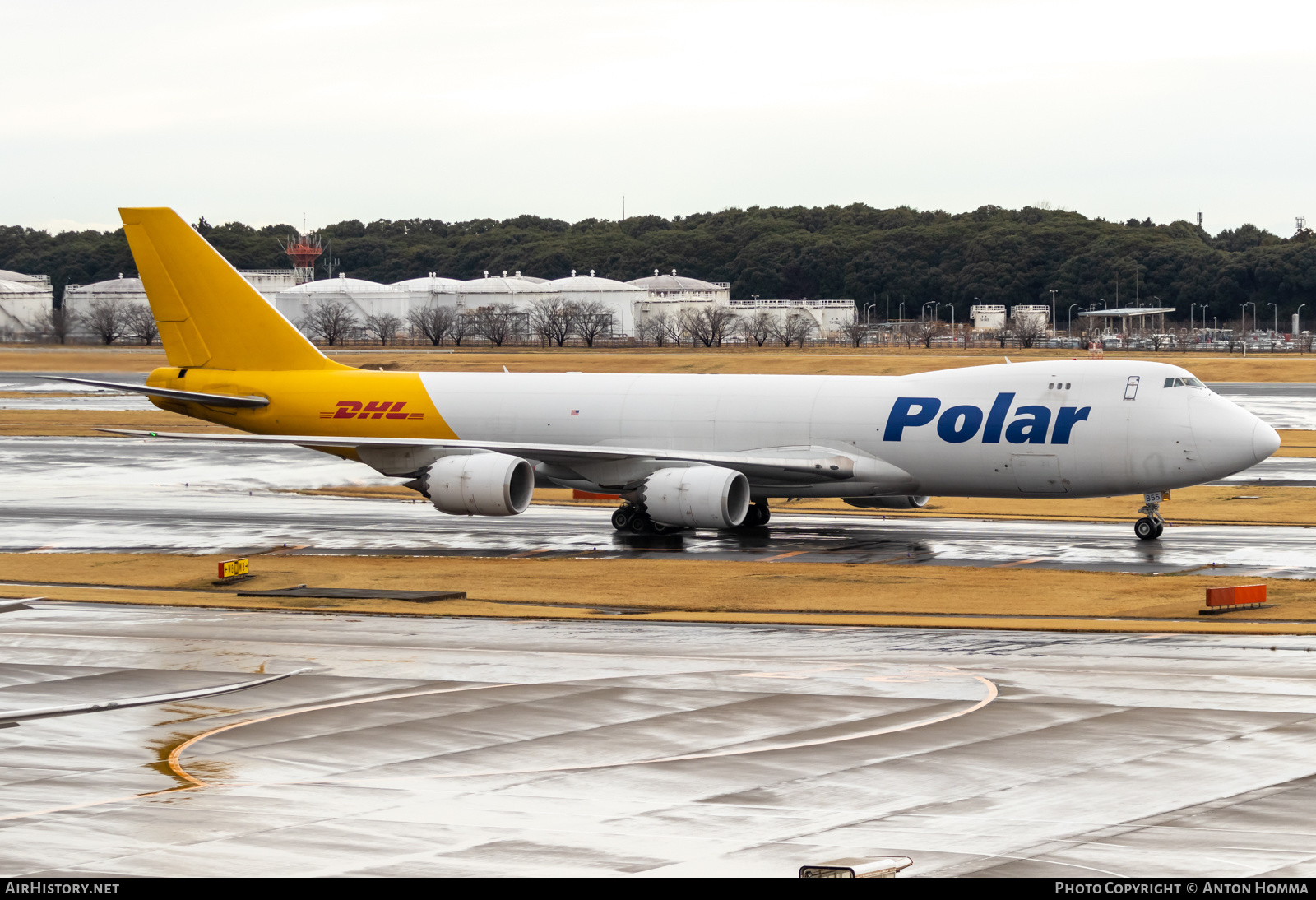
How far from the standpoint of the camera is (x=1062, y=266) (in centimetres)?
19150

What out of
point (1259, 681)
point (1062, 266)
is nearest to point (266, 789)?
point (1259, 681)

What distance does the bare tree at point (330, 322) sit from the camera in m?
173

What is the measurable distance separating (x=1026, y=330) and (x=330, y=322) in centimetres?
7663

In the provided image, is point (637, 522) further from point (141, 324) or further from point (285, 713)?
point (141, 324)

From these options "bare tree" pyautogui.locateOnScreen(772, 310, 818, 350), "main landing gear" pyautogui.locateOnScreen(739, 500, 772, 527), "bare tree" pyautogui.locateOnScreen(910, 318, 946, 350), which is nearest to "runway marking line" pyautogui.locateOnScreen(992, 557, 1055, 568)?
"main landing gear" pyautogui.locateOnScreen(739, 500, 772, 527)

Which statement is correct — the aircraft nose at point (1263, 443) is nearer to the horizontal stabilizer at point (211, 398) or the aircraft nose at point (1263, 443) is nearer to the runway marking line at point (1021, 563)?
the runway marking line at point (1021, 563)

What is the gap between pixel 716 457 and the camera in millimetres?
40312

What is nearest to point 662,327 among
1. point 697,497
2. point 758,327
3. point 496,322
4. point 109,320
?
point 758,327

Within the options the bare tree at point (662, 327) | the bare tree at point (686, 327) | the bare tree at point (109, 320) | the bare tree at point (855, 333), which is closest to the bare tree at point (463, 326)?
the bare tree at point (662, 327)

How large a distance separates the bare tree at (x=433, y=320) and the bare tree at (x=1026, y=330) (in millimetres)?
60076

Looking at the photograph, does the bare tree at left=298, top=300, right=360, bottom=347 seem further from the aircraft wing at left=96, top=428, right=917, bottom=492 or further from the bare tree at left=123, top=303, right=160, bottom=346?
the aircraft wing at left=96, top=428, right=917, bottom=492

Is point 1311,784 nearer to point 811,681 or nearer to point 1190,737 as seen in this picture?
point 1190,737

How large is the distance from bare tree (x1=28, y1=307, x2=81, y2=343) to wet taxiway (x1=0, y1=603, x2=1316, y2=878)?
155 m

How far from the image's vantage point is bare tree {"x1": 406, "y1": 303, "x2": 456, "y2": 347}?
167125mm
